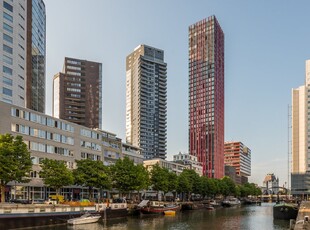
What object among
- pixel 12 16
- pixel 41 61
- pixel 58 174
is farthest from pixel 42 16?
pixel 58 174

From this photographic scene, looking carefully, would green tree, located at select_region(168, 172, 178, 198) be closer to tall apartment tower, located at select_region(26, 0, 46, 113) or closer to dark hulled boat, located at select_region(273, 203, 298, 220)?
dark hulled boat, located at select_region(273, 203, 298, 220)

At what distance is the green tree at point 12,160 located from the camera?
257 ft

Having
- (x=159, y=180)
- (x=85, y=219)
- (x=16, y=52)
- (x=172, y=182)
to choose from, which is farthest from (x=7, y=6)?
(x=85, y=219)

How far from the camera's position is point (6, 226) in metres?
66.7

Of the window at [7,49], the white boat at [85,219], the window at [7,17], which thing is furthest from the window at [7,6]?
the white boat at [85,219]

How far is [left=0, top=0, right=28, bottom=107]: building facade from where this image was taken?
131 meters

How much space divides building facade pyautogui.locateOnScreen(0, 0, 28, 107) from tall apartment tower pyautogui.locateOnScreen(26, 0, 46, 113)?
2309 centimetres

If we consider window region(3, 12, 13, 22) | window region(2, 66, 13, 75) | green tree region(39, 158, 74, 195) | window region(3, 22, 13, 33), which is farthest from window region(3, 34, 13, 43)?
green tree region(39, 158, 74, 195)

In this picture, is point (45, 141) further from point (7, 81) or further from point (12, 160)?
point (12, 160)

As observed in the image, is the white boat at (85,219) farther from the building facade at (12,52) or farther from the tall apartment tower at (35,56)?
the tall apartment tower at (35,56)

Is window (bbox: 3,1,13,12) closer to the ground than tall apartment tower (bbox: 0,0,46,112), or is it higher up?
higher up

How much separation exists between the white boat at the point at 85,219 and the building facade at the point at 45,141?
2893cm

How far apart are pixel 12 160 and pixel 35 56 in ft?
356

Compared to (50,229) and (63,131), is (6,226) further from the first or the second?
(63,131)
